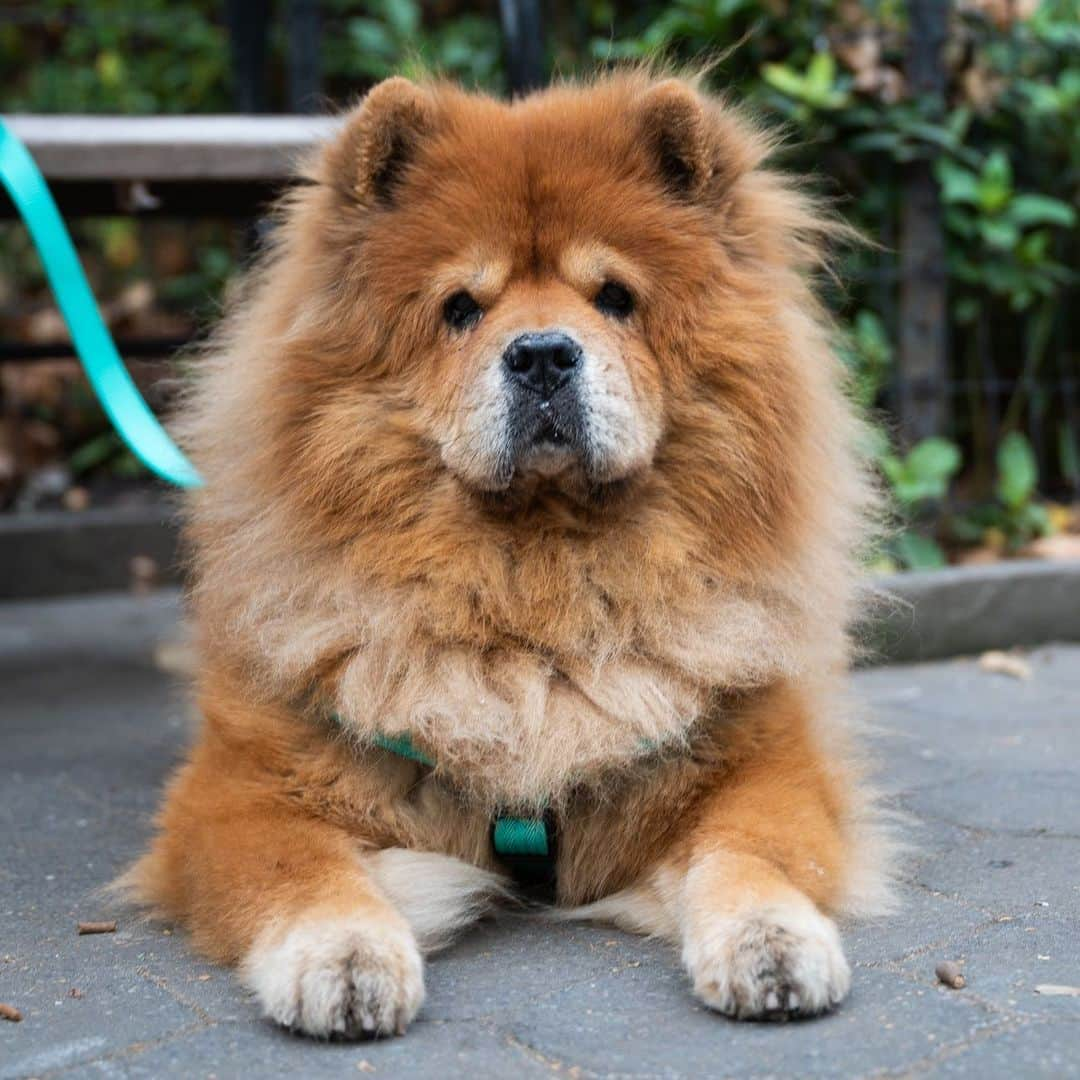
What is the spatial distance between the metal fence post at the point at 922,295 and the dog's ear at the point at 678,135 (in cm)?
271

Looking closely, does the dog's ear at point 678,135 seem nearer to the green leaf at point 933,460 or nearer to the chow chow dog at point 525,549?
the chow chow dog at point 525,549

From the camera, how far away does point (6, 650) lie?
16.1 feet

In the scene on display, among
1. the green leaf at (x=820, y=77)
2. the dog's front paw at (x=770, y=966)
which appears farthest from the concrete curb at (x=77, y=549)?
the dog's front paw at (x=770, y=966)

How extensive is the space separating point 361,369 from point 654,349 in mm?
520

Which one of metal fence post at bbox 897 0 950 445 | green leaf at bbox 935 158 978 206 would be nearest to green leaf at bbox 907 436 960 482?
metal fence post at bbox 897 0 950 445

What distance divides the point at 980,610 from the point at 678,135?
2671mm

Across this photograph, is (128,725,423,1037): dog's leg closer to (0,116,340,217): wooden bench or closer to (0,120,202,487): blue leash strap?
(0,120,202,487): blue leash strap

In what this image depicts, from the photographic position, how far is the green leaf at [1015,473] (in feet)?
16.7

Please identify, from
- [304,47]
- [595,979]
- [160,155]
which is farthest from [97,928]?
[304,47]

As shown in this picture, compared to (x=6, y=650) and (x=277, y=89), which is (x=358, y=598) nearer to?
(x=6, y=650)

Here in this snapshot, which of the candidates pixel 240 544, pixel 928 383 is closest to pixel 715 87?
pixel 928 383

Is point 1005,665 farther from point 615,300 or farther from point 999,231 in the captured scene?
point 615,300

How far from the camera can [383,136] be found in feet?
8.25

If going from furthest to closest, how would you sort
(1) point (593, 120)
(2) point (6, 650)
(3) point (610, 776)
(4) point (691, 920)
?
(2) point (6, 650)
(1) point (593, 120)
(3) point (610, 776)
(4) point (691, 920)
